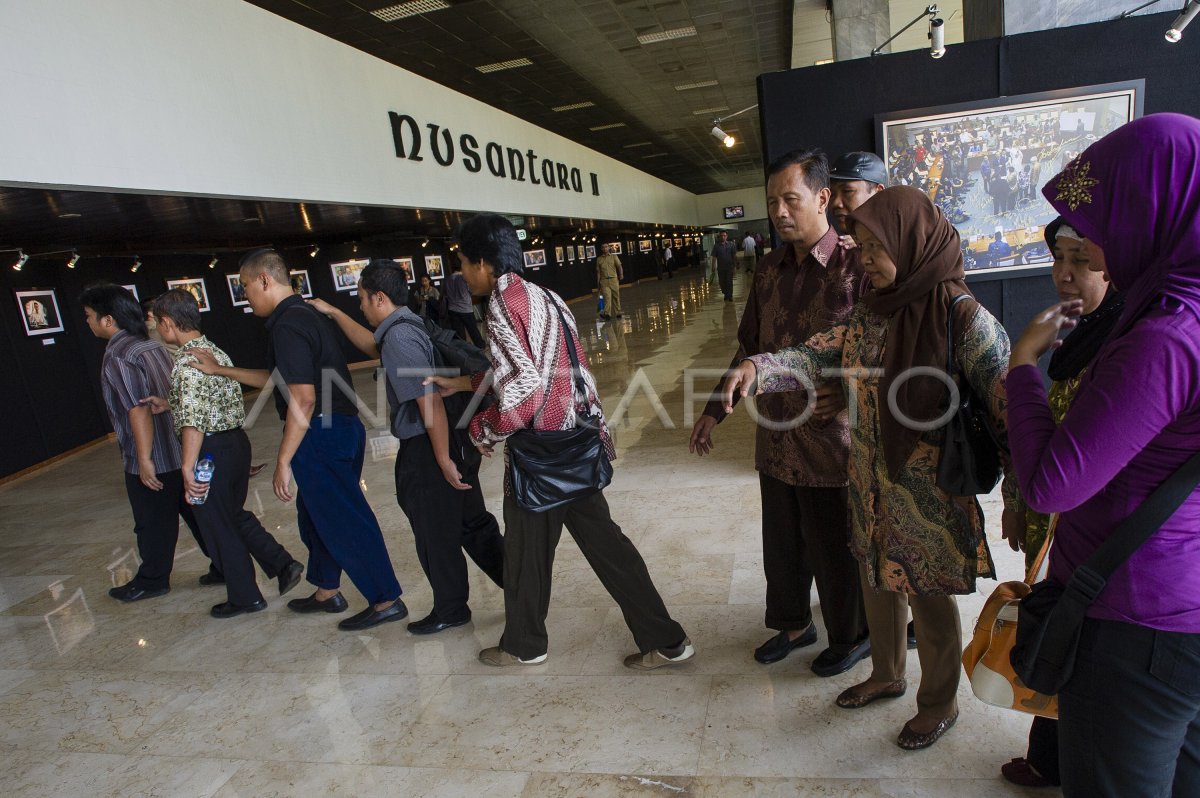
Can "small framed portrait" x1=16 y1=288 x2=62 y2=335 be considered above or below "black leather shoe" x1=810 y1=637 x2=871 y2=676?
above

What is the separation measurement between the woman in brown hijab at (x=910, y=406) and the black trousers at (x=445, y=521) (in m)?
1.50

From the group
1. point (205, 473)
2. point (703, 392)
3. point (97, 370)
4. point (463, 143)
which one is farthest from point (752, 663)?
point (97, 370)

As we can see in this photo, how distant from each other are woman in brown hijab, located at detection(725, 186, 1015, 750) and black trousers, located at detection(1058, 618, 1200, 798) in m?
0.70

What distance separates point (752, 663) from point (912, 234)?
1711 millimetres

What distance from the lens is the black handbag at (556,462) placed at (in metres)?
2.50

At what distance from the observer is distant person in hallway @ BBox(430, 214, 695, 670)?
2426 mm

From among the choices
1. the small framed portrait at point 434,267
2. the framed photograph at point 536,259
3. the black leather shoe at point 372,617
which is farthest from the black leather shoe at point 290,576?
the framed photograph at point 536,259

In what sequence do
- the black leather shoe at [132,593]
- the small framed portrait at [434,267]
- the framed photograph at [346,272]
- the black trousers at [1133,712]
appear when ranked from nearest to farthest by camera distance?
1. the black trousers at [1133,712]
2. the black leather shoe at [132,593]
3. the framed photograph at [346,272]
4. the small framed portrait at [434,267]

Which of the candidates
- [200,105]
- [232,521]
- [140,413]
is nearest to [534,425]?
[232,521]

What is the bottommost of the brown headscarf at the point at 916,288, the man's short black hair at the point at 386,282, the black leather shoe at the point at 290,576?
the black leather shoe at the point at 290,576

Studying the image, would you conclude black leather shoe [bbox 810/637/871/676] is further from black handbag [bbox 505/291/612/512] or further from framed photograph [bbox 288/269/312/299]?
framed photograph [bbox 288/269/312/299]

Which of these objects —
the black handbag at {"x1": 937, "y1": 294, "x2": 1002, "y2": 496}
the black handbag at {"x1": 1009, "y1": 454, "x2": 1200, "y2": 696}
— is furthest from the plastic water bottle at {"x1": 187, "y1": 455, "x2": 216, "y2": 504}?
the black handbag at {"x1": 1009, "y1": 454, "x2": 1200, "y2": 696}

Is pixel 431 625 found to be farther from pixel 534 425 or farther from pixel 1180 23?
pixel 1180 23

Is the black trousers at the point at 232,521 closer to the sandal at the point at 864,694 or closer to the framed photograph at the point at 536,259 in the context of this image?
the sandal at the point at 864,694
